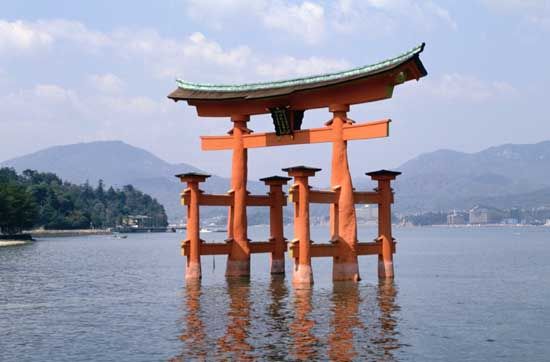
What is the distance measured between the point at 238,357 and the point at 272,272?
1056 inches

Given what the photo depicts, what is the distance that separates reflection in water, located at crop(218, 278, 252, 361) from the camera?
82.5ft

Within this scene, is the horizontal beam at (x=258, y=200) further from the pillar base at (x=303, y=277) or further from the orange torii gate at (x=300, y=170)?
the pillar base at (x=303, y=277)

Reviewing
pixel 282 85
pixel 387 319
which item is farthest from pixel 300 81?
pixel 387 319

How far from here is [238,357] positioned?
2436cm

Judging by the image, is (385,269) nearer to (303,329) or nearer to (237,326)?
(303,329)

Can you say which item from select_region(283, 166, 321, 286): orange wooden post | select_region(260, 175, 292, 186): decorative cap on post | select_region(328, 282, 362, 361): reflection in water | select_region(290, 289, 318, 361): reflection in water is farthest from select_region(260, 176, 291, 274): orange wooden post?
select_region(290, 289, 318, 361): reflection in water

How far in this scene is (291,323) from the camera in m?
31.0

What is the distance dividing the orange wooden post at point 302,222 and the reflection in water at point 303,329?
145cm

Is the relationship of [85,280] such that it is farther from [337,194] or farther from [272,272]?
[337,194]

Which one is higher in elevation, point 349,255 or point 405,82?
point 405,82

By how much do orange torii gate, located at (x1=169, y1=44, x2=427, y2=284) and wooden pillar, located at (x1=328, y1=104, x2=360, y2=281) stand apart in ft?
0.18

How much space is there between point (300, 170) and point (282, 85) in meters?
7.36

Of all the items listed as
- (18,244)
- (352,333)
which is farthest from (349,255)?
(18,244)

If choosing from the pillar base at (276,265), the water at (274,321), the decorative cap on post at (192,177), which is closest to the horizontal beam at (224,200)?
the decorative cap on post at (192,177)
